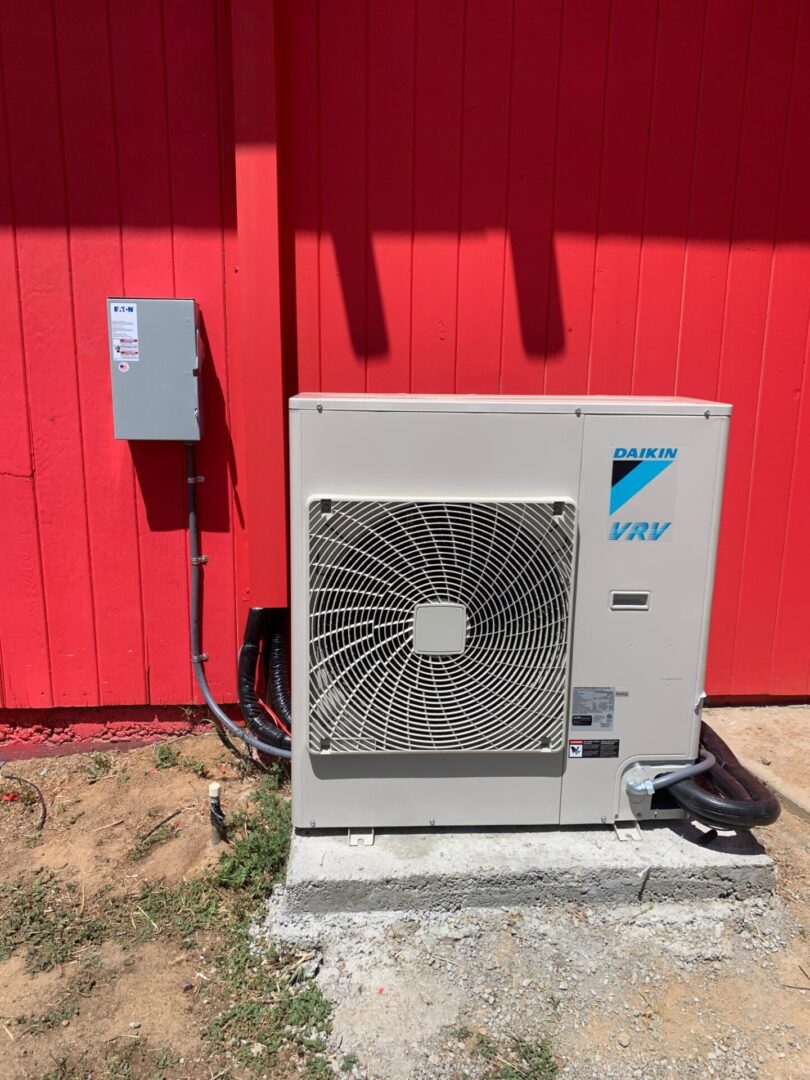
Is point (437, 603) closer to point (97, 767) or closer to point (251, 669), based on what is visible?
point (251, 669)

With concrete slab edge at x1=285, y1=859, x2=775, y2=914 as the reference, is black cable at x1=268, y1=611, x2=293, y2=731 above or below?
above

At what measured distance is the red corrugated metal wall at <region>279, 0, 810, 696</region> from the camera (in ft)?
8.76

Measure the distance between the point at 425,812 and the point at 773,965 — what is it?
40.3 inches

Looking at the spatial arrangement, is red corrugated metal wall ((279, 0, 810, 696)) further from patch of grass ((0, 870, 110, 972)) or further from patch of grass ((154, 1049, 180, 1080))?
patch of grass ((154, 1049, 180, 1080))

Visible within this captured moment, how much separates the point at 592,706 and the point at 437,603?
57 cm

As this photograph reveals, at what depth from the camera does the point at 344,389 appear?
289 cm

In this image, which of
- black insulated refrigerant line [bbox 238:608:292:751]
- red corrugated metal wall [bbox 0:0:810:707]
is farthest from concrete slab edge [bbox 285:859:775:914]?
red corrugated metal wall [bbox 0:0:810:707]

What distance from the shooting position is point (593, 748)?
2188 millimetres

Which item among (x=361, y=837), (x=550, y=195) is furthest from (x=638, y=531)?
(x=550, y=195)

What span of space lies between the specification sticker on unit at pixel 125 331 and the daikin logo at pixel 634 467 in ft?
5.63

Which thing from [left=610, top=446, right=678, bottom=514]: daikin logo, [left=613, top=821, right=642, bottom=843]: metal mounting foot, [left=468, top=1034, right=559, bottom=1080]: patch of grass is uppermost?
[left=610, top=446, right=678, bottom=514]: daikin logo

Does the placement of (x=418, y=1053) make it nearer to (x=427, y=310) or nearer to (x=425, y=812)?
(x=425, y=812)

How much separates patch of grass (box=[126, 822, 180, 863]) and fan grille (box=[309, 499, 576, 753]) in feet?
2.78

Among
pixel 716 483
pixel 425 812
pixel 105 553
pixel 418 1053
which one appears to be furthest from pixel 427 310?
pixel 418 1053
